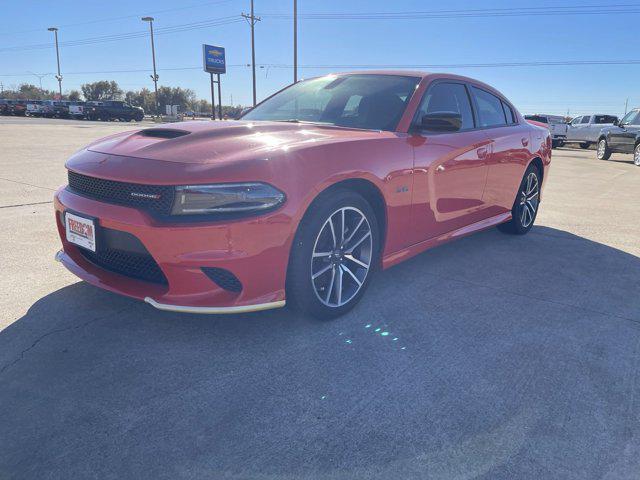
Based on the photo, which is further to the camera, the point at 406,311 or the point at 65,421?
the point at 406,311

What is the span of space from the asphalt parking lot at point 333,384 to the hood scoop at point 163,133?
103 centimetres

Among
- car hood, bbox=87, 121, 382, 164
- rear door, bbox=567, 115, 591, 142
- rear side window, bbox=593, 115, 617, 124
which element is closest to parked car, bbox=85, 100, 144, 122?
rear door, bbox=567, 115, 591, 142

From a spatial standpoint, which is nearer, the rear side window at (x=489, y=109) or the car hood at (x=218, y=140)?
the car hood at (x=218, y=140)

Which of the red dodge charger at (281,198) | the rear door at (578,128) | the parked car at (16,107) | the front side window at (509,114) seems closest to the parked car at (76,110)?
the parked car at (16,107)

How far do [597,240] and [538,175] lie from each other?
2.97ft

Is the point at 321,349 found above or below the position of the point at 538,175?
below

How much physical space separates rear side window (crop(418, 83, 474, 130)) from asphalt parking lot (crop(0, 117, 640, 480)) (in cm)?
126

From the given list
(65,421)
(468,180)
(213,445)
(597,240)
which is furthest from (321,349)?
(597,240)

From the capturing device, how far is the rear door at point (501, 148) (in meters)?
4.27

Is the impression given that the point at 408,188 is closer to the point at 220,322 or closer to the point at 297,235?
the point at 297,235

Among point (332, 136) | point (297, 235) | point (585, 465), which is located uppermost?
point (332, 136)

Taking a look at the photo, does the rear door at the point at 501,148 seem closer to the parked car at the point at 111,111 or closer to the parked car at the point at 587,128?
the parked car at the point at 587,128

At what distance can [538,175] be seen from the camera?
537 centimetres

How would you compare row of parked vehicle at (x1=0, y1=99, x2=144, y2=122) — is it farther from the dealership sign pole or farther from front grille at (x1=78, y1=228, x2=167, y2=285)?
front grille at (x1=78, y1=228, x2=167, y2=285)
